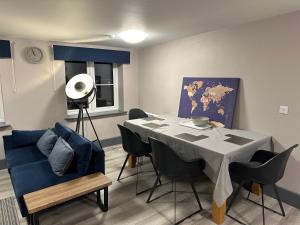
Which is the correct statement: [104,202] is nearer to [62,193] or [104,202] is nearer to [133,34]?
[62,193]

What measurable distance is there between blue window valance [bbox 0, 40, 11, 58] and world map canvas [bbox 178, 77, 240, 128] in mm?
2846

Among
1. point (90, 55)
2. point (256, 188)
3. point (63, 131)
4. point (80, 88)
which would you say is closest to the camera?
point (256, 188)

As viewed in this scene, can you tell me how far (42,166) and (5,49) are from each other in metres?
2.03

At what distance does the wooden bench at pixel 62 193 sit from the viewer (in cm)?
182

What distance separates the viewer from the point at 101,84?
4.60 m

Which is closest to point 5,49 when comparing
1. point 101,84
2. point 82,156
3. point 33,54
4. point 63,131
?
point 33,54

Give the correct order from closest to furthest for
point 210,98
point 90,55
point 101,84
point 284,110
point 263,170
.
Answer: point 263,170
point 284,110
point 210,98
point 90,55
point 101,84

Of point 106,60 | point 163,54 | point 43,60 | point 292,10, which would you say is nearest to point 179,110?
point 163,54

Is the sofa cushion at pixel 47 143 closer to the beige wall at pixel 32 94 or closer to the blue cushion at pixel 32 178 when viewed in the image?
the blue cushion at pixel 32 178

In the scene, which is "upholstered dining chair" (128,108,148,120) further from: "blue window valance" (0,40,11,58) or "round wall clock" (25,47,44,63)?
"blue window valance" (0,40,11,58)

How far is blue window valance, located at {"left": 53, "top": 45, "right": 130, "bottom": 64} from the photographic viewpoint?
375 centimetres

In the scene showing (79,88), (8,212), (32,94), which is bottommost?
(8,212)

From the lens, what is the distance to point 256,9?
2.19m

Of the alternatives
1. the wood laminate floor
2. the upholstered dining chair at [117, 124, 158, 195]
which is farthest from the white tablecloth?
the wood laminate floor
